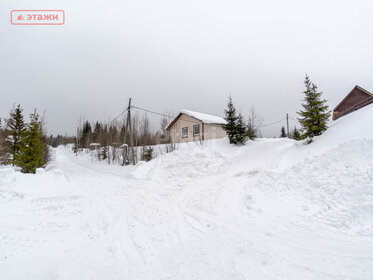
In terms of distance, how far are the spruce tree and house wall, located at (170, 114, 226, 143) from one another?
589 inches

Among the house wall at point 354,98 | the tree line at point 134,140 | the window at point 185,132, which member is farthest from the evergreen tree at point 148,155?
the house wall at point 354,98

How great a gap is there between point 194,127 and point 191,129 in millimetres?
634

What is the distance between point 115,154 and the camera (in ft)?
63.8

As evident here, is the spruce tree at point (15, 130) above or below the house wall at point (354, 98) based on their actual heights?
below

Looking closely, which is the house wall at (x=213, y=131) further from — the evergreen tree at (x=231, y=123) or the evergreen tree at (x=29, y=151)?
the evergreen tree at (x=29, y=151)

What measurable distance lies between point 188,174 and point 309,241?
22.7 ft

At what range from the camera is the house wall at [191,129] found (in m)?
19.8

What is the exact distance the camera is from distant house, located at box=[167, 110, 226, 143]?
1969cm

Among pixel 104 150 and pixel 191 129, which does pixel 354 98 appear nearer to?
pixel 191 129

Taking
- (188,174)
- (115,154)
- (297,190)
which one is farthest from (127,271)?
(115,154)

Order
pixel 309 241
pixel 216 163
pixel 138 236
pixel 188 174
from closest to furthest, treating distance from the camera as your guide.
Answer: pixel 309 241 < pixel 138 236 < pixel 188 174 < pixel 216 163

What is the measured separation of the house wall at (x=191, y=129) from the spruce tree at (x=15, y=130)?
14966 mm

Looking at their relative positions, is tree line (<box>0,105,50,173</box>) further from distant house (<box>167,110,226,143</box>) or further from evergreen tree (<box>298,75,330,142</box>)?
evergreen tree (<box>298,75,330,142</box>)

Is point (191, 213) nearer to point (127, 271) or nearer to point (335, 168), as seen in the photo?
point (127, 271)
